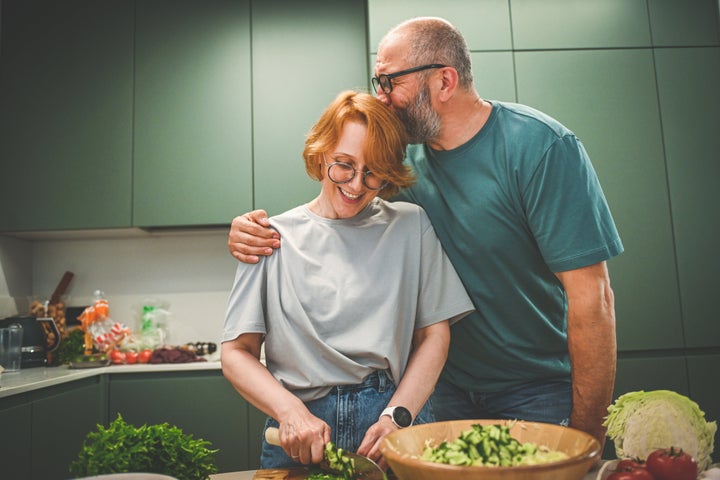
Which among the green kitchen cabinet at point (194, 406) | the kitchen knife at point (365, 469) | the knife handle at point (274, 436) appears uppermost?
the knife handle at point (274, 436)

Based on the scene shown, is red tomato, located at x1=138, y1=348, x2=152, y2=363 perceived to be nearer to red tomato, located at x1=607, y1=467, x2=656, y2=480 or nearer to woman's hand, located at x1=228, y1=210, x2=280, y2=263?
woman's hand, located at x1=228, y1=210, x2=280, y2=263

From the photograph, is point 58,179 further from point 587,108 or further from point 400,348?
point 587,108

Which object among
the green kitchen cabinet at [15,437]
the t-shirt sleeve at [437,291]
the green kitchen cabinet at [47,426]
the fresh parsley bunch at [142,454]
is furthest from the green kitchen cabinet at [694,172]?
the green kitchen cabinet at [15,437]

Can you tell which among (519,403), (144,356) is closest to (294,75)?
(144,356)

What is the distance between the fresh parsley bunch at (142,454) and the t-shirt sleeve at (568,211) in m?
0.87

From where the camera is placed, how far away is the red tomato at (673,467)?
789mm

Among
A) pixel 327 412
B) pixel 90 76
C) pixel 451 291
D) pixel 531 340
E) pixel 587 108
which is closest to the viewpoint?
pixel 327 412

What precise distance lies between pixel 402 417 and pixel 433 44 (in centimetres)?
90

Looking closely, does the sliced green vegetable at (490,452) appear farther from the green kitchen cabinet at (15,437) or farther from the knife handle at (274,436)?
the green kitchen cabinet at (15,437)

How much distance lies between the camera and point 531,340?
1.46m

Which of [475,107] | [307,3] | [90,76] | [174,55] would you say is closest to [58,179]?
[90,76]

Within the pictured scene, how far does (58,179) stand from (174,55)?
2.82 ft

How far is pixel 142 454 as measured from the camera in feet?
2.78

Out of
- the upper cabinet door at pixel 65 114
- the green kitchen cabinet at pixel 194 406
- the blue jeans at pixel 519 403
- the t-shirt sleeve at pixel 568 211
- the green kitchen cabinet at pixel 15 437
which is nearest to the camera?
the t-shirt sleeve at pixel 568 211
